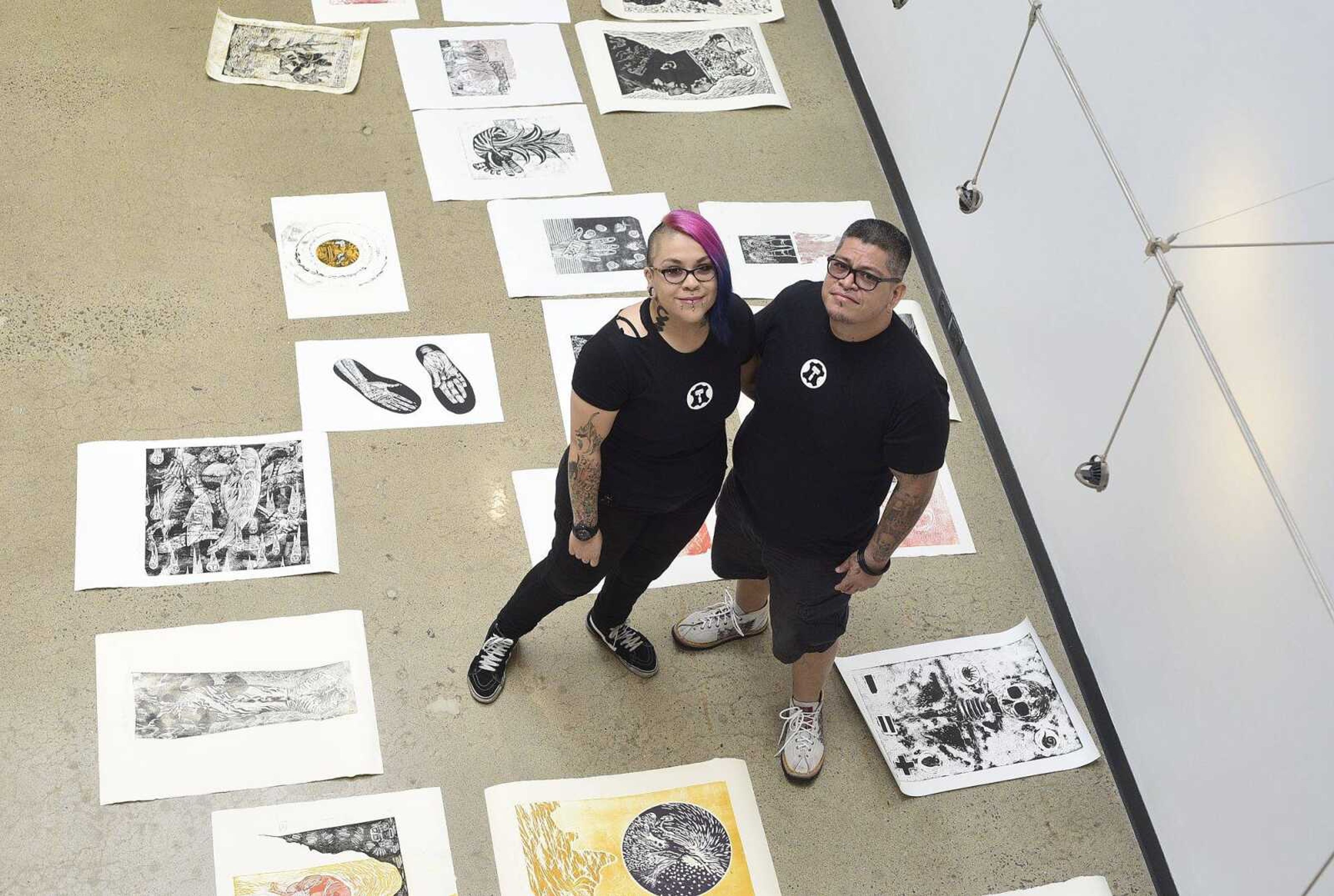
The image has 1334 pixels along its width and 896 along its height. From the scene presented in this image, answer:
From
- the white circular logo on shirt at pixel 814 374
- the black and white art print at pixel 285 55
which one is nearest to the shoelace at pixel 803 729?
the white circular logo on shirt at pixel 814 374

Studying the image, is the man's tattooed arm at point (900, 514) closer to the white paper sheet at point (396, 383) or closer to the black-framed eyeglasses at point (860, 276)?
the black-framed eyeglasses at point (860, 276)

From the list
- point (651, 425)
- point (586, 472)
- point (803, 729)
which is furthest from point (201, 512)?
point (803, 729)

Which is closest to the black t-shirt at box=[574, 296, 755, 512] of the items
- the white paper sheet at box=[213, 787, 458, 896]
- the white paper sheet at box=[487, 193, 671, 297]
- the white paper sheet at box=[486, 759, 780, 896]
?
the white paper sheet at box=[486, 759, 780, 896]

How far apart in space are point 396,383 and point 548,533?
50 centimetres

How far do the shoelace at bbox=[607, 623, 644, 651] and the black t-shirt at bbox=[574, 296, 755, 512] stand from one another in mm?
474

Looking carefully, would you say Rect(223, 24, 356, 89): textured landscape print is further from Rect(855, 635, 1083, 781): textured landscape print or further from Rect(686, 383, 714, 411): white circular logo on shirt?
Rect(855, 635, 1083, 781): textured landscape print

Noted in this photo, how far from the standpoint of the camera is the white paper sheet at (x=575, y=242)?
333 centimetres

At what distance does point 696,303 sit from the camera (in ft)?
6.57

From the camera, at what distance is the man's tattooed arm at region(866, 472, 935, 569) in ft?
7.09

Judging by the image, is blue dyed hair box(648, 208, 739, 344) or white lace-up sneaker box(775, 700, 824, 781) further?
white lace-up sneaker box(775, 700, 824, 781)

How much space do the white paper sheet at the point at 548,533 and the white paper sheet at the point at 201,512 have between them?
39 cm

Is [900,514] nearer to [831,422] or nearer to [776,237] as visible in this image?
[831,422]

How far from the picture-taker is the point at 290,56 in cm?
369

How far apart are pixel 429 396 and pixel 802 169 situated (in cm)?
127
